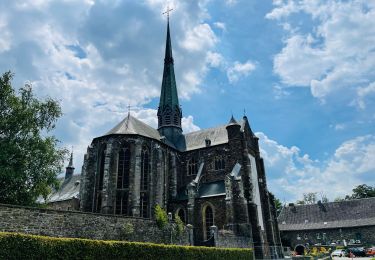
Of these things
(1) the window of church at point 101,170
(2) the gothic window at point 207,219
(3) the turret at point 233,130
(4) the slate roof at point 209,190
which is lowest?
(2) the gothic window at point 207,219

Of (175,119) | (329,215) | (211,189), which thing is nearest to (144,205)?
(211,189)

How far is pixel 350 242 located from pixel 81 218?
1839 inches

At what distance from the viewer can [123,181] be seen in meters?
33.2

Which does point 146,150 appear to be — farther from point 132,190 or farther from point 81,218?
point 81,218

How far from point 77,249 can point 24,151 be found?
14.7 metres

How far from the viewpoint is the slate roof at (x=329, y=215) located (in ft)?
164

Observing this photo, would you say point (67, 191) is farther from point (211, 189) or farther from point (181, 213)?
point (211, 189)

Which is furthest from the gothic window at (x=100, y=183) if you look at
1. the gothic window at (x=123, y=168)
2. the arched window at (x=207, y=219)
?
the arched window at (x=207, y=219)

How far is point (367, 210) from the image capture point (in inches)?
1981

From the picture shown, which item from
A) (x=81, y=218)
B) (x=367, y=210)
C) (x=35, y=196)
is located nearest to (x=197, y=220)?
(x=35, y=196)

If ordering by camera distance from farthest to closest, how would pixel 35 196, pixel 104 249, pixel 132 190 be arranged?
pixel 132 190
pixel 35 196
pixel 104 249

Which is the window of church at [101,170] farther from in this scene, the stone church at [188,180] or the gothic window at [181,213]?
the gothic window at [181,213]

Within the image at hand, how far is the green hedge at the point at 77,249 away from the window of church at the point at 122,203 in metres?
14.5

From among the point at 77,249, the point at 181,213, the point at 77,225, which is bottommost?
the point at 77,249
